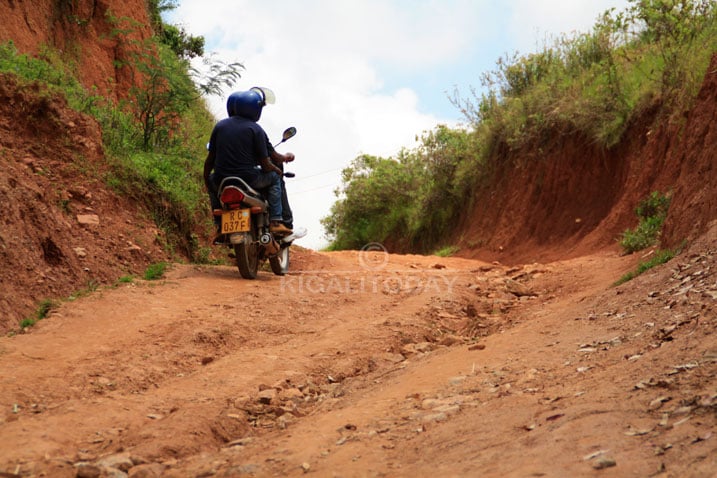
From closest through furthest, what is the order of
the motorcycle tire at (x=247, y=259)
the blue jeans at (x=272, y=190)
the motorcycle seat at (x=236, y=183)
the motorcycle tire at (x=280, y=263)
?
the motorcycle tire at (x=247, y=259), the motorcycle seat at (x=236, y=183), the blue jeans at (x=272, y=190), the motorcycle tire at (x=280, y=263)

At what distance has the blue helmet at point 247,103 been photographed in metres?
9.98

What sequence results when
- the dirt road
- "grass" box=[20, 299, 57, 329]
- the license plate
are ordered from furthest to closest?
the license plate
"grass" box=[20, 299, 57, 329]
the dirt road

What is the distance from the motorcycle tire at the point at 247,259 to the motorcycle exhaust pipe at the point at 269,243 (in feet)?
0.37

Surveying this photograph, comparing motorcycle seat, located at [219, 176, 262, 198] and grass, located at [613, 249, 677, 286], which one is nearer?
grass, located at [613, 249, 677, 286]

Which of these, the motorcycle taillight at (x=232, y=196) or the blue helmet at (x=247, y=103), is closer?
the motorcycle taillight at (x=232, y=196)

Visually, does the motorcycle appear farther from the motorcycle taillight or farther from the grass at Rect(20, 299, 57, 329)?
the grass at Rect(20, 299, 57, 329)

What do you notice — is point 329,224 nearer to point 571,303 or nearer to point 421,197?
point 421,197

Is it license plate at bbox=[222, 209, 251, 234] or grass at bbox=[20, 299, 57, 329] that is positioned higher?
license plate at bbox=[222, 209, 251, 234]

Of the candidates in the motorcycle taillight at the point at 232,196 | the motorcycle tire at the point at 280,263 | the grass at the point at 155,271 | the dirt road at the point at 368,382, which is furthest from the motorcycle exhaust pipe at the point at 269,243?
the grass at the point at 155,271

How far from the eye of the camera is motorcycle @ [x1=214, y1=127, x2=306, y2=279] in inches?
362

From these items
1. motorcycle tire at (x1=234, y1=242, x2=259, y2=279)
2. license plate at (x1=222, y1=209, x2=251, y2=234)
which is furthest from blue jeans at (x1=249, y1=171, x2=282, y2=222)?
license plate at (x1=222, y1=209, x2=251, y2=234)

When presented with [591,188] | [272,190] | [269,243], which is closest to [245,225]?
[269,243]

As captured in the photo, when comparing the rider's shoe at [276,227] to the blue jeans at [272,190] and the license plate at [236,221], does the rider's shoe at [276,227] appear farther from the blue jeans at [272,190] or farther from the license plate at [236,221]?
the license plate at [236,221]

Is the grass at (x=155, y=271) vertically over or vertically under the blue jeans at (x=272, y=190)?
under
